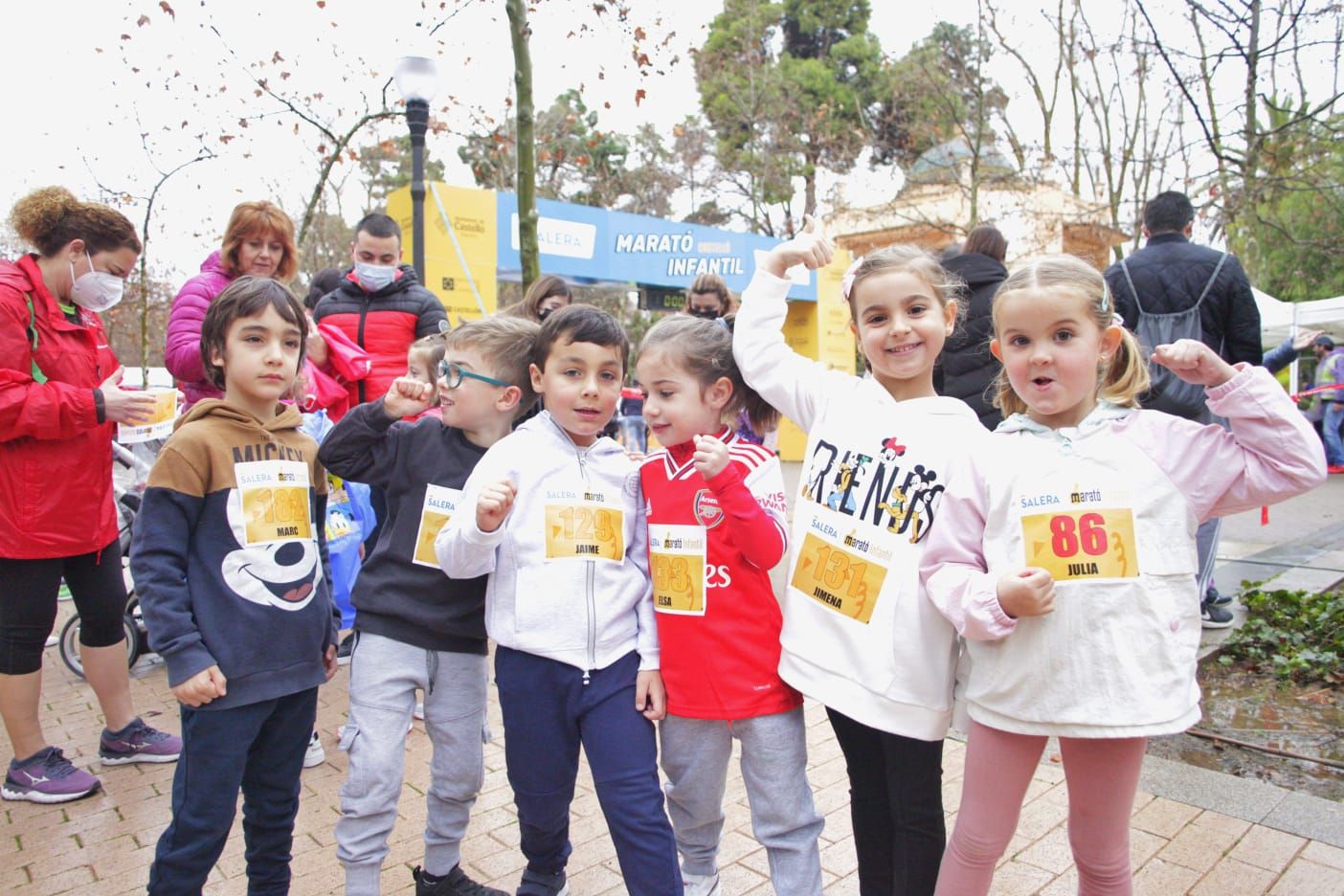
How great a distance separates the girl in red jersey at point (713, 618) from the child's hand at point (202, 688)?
1.05 meters

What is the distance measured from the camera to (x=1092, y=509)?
75.2 inches

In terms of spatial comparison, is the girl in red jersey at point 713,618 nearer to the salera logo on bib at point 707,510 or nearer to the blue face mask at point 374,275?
the salera logo on bib at point 707,510

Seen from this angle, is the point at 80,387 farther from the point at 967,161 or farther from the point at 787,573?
the point at 967,161

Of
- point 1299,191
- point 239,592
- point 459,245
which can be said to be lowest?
point 239,592

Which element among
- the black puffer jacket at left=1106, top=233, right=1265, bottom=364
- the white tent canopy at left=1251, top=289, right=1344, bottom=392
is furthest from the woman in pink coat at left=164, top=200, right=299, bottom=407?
the white tent canopy at left=1251, top=289, right=1344, bottom=392

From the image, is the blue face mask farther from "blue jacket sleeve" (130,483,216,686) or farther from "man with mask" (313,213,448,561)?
"blue jacket sleeve" (130,483,216,686)

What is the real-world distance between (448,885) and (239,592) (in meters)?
1.03

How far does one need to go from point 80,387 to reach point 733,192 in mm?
23542

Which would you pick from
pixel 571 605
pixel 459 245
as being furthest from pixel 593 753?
pixel 459 245

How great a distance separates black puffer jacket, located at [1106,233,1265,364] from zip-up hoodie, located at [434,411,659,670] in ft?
11.6

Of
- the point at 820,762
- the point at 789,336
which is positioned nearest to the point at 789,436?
the point at 789,336

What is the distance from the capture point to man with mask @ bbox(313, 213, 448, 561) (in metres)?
4.25

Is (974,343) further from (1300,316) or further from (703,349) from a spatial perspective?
(1300,316)

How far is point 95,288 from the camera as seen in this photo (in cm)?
340
